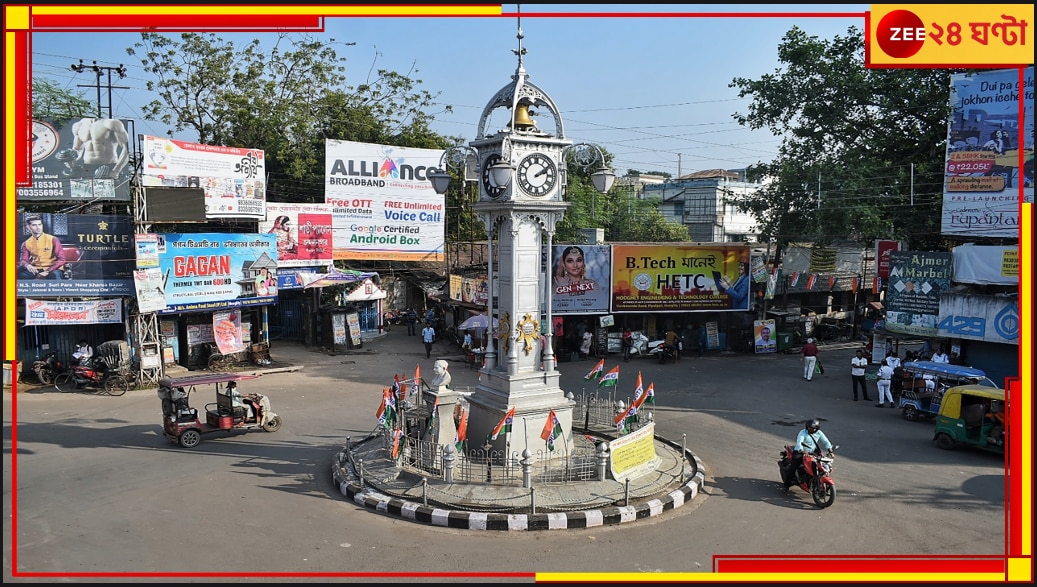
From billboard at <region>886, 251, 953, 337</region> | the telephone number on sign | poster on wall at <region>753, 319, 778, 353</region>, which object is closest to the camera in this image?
the telephone number on sign

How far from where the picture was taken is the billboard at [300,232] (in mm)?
29234

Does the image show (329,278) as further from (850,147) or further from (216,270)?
(850,147)

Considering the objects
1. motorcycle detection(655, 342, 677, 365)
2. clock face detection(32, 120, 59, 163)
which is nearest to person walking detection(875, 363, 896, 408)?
motorcycle detection(655, 342, 677, 365)

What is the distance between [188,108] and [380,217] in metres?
13.4

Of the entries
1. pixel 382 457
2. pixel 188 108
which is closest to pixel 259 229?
pixel 188 108

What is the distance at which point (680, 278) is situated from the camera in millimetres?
28984

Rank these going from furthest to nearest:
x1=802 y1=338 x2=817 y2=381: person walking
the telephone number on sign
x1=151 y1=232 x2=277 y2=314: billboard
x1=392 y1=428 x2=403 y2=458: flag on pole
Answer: x1=802 y1=338 x2=817 y2=381: person walking → x1=151 y1=232 x2=277 y2=314: billboard → the telephone number on sign → x1=392 y1=428 x2=403 y2=458: flag on pole

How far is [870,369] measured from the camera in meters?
24.8

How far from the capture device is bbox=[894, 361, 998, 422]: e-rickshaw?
1859 centimetres

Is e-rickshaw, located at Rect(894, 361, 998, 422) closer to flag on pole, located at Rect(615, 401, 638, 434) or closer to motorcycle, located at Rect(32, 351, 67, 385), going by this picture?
flag on pole, located at Rect(615, 401, 638, 434)

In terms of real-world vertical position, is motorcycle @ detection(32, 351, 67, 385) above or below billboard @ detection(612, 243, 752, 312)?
below

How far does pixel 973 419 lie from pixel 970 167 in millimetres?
10850

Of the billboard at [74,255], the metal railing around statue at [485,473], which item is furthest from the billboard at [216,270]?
the metal railing around statue at [485,473]

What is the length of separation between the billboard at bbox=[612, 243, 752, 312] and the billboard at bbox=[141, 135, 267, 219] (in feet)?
45.2
